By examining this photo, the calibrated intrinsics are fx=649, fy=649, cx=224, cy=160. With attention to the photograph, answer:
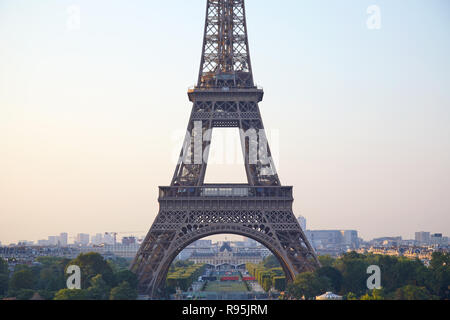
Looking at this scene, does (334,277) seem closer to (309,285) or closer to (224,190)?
(309,285)

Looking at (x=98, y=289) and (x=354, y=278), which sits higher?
(x=354, y=278)

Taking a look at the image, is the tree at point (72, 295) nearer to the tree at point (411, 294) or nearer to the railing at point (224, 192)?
the railing at point (224, 192)

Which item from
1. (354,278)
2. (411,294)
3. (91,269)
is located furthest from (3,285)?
(411,294)

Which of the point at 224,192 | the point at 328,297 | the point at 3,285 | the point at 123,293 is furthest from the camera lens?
the point at 3,285

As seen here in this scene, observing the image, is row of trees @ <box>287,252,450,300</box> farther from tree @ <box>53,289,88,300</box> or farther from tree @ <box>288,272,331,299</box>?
tree @ <box>53,289,88,300</box>

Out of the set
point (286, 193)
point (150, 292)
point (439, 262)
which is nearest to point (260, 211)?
point (286, 193)

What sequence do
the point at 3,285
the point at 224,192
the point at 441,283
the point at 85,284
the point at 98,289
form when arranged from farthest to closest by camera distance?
the point at 3,285 < the point at 441,283 < the point at 85,284 < the point at 224,192 < the point at 98,289
